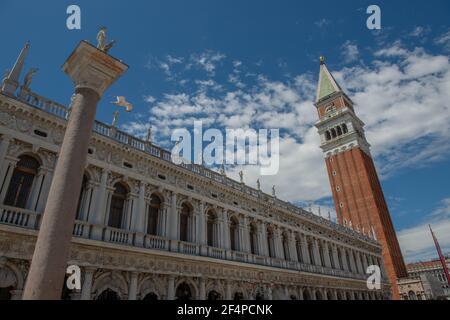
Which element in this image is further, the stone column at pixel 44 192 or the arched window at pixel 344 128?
the arched window at pixel 344 128

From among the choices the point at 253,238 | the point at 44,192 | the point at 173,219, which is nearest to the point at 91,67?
the point at 44,192

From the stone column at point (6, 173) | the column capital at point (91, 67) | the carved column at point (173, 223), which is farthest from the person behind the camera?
the carved column at point (173, 223)

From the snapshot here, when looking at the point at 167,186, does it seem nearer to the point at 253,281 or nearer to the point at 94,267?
the point at 94,267

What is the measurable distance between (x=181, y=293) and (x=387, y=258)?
132ft

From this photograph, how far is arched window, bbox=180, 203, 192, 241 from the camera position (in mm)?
18000

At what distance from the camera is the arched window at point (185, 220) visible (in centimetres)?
1800

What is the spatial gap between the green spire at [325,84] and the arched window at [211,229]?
47667 millimetres

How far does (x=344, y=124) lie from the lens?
56438mm

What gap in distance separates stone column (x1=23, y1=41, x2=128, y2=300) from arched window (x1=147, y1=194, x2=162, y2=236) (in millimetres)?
10714

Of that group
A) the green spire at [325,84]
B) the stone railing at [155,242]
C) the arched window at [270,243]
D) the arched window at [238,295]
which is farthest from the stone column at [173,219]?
the green spire at [325,84]

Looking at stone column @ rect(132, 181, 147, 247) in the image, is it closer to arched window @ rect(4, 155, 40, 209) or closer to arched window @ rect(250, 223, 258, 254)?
arched window @ rect(4, 155, 40, 209)

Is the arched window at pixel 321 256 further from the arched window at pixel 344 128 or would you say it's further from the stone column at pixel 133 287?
the arched window at pixel 344 128

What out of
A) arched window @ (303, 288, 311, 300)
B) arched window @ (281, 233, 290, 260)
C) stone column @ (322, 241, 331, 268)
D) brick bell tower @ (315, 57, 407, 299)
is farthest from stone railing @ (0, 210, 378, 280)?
brick bell tower @ (315, 57, 407, 299)
